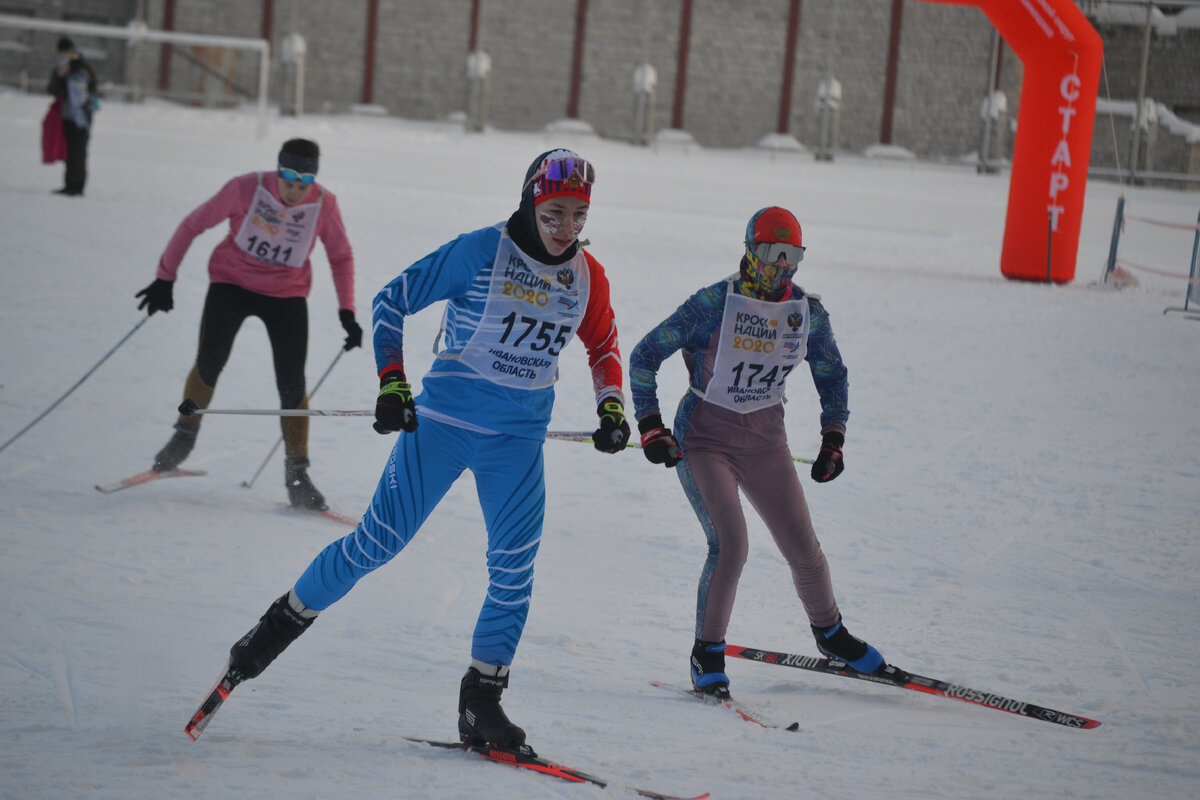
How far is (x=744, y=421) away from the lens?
12.9 feet

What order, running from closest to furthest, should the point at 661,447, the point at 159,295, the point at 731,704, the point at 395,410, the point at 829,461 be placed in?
the point at 395,410 < the point at 661,447 < the point at 731,704 < the point at 829,461 < the point at 159,295

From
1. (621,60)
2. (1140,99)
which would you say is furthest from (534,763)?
(621,60)

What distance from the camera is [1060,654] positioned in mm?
4535

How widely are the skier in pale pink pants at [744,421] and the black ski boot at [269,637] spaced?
1220mm

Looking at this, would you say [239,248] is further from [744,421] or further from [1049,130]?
[1049,130]

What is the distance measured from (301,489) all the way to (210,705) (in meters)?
2.64

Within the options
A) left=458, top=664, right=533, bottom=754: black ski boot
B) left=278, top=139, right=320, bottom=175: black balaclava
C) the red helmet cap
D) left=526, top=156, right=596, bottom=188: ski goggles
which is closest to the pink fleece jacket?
left=278, top=139, right=320, bottom=175: black balaclava

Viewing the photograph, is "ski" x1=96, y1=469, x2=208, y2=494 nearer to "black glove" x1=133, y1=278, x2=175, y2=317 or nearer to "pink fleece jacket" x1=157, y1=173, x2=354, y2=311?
"black glove" x1=133, y1=278, x2=175, y2=317

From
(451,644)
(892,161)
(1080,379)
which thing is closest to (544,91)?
(892,161)

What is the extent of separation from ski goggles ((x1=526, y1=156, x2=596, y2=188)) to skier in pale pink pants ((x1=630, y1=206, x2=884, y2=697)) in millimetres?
791

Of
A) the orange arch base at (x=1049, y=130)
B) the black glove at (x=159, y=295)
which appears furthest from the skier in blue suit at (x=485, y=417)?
the orange arch base at (x=1049, y=130)

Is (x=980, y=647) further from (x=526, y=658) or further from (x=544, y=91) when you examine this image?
(x=544, y=91)

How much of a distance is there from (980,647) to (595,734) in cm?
183

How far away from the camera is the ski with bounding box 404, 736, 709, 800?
2.97 meters
